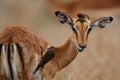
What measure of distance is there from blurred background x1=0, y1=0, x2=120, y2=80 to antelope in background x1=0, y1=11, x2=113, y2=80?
0.88 metres

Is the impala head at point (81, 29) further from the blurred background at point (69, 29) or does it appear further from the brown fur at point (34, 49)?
the blurred background at point (69, 29)

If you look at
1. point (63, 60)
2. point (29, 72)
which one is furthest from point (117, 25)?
point (29, 72)

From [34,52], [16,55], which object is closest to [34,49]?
[34,52]

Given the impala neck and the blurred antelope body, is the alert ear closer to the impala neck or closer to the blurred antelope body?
the impala neck

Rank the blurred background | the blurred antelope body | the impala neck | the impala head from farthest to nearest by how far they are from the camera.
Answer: the blurred background < the impala neck < the impala head < the blurred antelope body

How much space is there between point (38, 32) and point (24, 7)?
1.50m

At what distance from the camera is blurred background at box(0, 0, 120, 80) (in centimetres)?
755

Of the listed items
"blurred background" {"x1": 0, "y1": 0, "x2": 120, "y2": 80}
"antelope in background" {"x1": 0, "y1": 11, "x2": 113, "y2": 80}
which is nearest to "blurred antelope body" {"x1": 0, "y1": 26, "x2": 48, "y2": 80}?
"antelope in background" {"x1": 0, "y1": 11, "x2": 113, "y2": 80}

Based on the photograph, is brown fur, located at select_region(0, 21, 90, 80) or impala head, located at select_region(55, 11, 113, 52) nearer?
brown fur, located at select_region(0, 21, 90, 80)

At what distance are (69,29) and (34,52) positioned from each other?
10.5ft

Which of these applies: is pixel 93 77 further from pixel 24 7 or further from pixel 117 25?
pixel 24 7

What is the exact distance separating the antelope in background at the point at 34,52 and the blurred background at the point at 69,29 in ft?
2.88

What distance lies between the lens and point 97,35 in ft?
29.1

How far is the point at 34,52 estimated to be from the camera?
585cm
